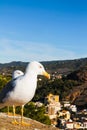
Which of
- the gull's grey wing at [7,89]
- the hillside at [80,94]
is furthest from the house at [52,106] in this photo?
the gull's grey wing at [7,89]

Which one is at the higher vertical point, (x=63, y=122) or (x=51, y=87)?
(x=51, y=87)

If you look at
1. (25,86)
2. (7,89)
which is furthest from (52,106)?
(25,86)

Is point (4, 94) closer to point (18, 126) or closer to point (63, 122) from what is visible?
point (18, 126)

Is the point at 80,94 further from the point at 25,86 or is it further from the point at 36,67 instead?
the point at 25,86

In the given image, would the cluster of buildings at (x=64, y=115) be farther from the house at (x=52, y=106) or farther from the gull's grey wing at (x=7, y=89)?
the gull's grey wing at (x=7, y=89)

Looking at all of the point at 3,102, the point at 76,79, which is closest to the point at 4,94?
the point at 3,102

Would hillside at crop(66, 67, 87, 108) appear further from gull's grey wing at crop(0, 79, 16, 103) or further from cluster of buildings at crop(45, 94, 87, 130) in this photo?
gull's grey wing at crop(0, 79, 16, 103)

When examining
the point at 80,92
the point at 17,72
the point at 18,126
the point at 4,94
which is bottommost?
the point at 18,126

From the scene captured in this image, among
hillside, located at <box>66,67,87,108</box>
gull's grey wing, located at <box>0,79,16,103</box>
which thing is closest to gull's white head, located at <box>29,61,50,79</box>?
gull's grey wing, located at <box>0,79,16,103</box>
